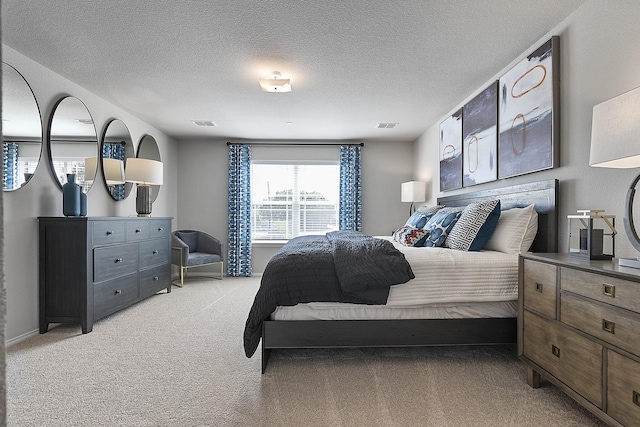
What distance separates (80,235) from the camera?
3.12 m

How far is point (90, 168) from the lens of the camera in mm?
3781

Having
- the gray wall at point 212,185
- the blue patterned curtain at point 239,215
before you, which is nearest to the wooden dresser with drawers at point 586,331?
the gray wall at point 212,185

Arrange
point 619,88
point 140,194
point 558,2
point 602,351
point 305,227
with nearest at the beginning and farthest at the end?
1. point 602,351
2. point 619,88
3. point 558,2
4. point 140,194
5. point 305,227

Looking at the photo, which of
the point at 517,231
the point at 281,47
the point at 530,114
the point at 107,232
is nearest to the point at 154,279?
the point at 107,232

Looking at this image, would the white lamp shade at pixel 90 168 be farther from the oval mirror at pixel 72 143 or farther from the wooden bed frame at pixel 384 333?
the wooden bed frame at pixel 384 333

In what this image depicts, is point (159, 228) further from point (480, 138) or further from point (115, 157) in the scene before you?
point (480, 138)

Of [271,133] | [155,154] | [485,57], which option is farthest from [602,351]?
[155,154]

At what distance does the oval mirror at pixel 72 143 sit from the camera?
332cm

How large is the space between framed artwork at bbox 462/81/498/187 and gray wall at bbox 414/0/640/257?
635 mm

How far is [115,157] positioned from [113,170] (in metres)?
0.19

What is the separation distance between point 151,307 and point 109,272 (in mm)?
683

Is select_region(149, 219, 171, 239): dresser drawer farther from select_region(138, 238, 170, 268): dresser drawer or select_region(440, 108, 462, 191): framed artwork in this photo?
select_region(440, 108, 462, 191): framed artwork

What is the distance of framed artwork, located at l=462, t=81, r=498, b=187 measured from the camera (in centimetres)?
337

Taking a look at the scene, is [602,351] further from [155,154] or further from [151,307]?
[155,154]
